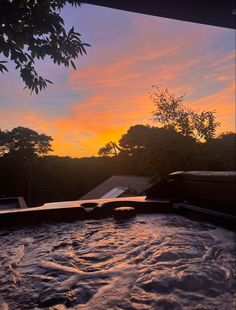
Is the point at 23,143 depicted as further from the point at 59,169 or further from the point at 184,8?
the point at 184,8

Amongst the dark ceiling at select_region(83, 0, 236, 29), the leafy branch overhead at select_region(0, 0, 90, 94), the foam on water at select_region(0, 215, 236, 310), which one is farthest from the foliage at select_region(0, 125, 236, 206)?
the leafy branch overhead at select_region(0, 0, 90, 94)

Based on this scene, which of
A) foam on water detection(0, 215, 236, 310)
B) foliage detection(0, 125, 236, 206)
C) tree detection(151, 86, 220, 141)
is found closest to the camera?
foam on water detection(0, 215, 236, 310)

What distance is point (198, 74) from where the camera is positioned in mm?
9031

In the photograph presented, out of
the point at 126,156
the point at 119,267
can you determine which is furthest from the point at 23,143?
the point at 119,267

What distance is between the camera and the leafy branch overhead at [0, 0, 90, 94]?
203 centimetres

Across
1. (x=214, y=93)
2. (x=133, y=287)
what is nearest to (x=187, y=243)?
(x=133, y=287)

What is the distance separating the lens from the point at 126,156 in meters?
21.0

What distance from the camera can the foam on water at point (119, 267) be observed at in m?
1.73

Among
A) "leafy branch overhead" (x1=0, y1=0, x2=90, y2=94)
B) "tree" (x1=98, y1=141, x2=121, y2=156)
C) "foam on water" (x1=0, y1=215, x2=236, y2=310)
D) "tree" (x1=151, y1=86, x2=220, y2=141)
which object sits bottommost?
"foam on water" (x1=0, y1=215, x2=236, y2=310)

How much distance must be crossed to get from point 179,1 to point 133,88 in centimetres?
632

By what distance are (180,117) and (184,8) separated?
11937 mm

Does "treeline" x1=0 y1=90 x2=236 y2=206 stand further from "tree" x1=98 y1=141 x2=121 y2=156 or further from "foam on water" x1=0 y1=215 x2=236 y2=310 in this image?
"foam on water" x1=0 y1=215 x2=236 y2=310

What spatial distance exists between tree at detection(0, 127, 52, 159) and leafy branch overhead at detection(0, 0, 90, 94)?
20446 millimetres

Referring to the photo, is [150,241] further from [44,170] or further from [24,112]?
[44,170]
